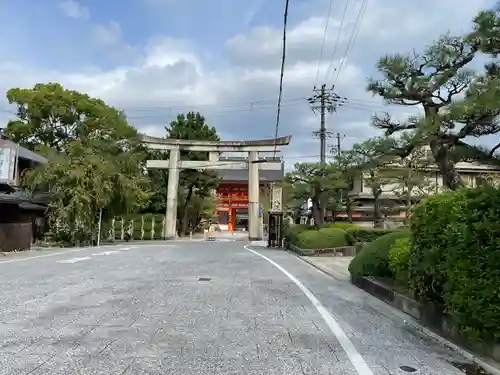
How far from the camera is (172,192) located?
4544 cm

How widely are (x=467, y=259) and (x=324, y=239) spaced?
20.8 meters

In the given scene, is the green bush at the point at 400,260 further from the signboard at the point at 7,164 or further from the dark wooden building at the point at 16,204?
the signboard at the point at 7,164

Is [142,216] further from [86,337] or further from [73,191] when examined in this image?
[86,337]

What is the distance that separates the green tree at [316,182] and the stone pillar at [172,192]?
43.5ft

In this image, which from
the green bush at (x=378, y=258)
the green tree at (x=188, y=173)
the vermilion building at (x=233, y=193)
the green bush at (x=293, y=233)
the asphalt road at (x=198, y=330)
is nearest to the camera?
the asphalt road at (x=198, y=330)

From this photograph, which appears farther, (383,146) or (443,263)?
(383,146)

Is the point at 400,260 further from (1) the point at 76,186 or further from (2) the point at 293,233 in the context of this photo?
(1) the point at 76,186

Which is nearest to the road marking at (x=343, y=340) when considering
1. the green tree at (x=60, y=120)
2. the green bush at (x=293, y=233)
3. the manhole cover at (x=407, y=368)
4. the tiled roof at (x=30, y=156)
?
the manhole cover at (x=407, y=368)

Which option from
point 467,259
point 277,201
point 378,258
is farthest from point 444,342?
point 277,201

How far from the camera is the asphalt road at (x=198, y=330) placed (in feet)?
16.7

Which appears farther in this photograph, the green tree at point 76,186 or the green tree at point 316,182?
the green tree at point 316,182

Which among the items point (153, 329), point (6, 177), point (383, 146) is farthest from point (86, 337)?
point (6, 177)

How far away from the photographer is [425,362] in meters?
5.50

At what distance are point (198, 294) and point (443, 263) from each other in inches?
198
